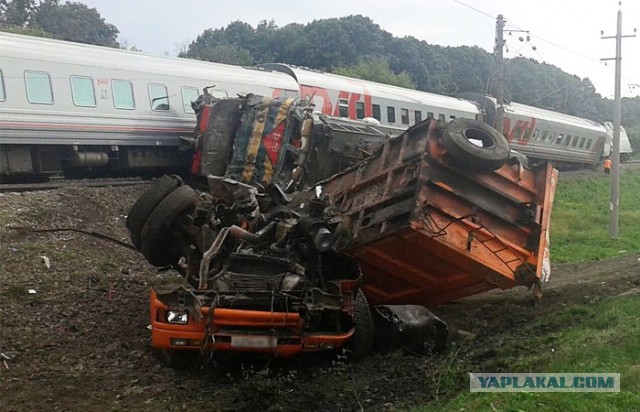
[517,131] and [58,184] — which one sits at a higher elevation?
[58,184]

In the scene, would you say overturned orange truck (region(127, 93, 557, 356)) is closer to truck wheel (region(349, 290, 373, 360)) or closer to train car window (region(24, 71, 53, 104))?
truck wheel (region(349, 290, 373, 360))

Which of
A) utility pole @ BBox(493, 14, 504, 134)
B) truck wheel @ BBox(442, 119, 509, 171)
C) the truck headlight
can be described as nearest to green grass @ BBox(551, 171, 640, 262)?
utility pole @ BBox(493, 14, 504, 134)

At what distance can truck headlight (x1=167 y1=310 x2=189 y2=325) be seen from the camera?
17.9 feet

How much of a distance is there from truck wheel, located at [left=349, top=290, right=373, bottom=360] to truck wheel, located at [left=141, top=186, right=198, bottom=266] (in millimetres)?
1874

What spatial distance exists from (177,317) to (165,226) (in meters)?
1.59

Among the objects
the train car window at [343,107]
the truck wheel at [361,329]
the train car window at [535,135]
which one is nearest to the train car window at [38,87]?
the train car window at [343,107]


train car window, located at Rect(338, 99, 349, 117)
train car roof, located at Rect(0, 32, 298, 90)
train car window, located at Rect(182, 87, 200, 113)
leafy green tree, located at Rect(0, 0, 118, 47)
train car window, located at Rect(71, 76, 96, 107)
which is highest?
leafy green tree, located at Rect(0, 0, 118, 47)

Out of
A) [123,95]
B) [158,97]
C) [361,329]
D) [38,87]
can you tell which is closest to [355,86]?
[158,97]

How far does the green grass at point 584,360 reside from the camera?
435cm

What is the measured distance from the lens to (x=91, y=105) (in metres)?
13.7

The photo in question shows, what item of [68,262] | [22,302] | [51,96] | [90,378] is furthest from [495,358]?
[51,96]

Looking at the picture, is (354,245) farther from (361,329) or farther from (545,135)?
(545,135)

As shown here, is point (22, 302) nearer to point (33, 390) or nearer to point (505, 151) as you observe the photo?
point (33, 390)

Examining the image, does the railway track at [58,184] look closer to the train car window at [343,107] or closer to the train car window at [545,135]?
the train car window at [343,107]
